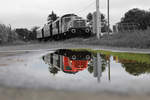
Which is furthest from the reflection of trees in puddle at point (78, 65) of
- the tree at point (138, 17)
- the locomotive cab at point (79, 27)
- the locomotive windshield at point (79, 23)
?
the tree at point (138, 17)

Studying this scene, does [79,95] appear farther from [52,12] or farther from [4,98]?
[52,12]

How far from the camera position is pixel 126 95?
3256 mm

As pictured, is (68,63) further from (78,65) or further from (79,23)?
(79,23)

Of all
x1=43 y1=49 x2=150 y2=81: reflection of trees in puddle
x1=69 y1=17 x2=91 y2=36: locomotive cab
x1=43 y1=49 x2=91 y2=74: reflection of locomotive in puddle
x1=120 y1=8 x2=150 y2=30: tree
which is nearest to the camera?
x1=43 y1=49 x2=150 y2=81: reflection of trees in puddle

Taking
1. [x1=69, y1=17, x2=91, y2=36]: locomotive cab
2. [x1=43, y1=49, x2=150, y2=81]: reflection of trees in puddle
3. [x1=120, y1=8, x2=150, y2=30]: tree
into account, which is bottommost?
[x1=43, y1=49, x2=150, y2=81]: reflection of trees in puddle

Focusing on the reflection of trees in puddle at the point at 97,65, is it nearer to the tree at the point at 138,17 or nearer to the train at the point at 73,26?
the train at the point at 73,26

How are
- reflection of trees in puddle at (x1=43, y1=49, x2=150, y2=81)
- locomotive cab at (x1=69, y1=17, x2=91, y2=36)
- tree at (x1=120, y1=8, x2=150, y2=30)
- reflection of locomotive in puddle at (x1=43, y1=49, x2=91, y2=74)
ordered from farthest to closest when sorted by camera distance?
tree at (x1=120, y1=8, x2=150, y2=30) → locomotive cab at (x1=69, y1=17, x2=91, y2=36) → reflection of locomotive in puddle at (x1=43, y1=49, x2=91, y2=74) → reflection of trees in puddle at (x1=43, y1=49, x2=150, y2=81)

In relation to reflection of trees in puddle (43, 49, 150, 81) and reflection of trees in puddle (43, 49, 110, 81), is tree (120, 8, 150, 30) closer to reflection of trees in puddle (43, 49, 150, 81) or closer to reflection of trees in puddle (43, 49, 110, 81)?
reflection of trees in puddle (43, 49, 150, 81)

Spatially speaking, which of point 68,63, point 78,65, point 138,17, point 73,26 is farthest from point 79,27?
point 138,17

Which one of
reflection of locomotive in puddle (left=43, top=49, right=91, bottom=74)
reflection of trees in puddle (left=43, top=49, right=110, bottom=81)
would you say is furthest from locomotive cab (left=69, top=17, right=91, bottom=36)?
reflection of trees in puddle (left=43, top=49, right=110, bottom=81)

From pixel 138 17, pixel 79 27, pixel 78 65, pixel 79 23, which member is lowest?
pixel 78 65

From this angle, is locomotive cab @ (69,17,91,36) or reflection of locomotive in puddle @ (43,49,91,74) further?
locomotive cab @ (69,17,91,36)

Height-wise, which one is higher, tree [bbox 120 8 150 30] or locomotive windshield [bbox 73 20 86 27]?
tree [bbox 120 8 150 30]

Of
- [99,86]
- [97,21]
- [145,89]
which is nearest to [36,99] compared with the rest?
[99,86]
